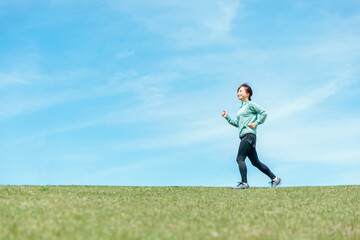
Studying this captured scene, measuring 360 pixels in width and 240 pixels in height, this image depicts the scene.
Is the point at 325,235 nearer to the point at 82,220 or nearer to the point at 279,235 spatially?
the point at 279,235

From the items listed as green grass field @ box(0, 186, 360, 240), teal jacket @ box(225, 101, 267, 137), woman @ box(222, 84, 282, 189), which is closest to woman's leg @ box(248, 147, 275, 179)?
woman @ box(222, 84, 282, 189)

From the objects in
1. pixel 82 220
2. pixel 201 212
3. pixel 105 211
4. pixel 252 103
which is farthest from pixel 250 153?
pixel 82 220

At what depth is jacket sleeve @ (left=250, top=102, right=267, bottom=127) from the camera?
14250 mm

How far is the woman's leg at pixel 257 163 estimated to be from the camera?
1439 cm

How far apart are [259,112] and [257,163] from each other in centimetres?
170

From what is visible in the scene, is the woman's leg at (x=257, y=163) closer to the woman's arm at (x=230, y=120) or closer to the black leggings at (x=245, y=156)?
the black leggings at (x=245, y=156)

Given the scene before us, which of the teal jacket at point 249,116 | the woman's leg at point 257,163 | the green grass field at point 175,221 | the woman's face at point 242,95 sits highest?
the woman's face at point 242,95

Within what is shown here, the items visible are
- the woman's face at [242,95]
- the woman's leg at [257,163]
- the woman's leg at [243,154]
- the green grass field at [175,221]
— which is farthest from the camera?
the woman's face at [242,95]

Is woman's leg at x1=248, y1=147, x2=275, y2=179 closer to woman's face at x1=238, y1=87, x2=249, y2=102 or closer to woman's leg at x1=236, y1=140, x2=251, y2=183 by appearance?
woman's leg at x1=236, y1=140, x2=251, y2=183

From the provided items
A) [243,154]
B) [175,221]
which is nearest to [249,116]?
[243,154]

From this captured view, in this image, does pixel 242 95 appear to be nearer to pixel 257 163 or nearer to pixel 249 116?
pixel 249 116

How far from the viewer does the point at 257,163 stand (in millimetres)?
14461

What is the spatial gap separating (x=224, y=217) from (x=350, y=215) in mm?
2757

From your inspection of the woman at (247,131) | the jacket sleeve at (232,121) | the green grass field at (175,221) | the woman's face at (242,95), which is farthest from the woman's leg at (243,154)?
the green grass field at (175,221)
